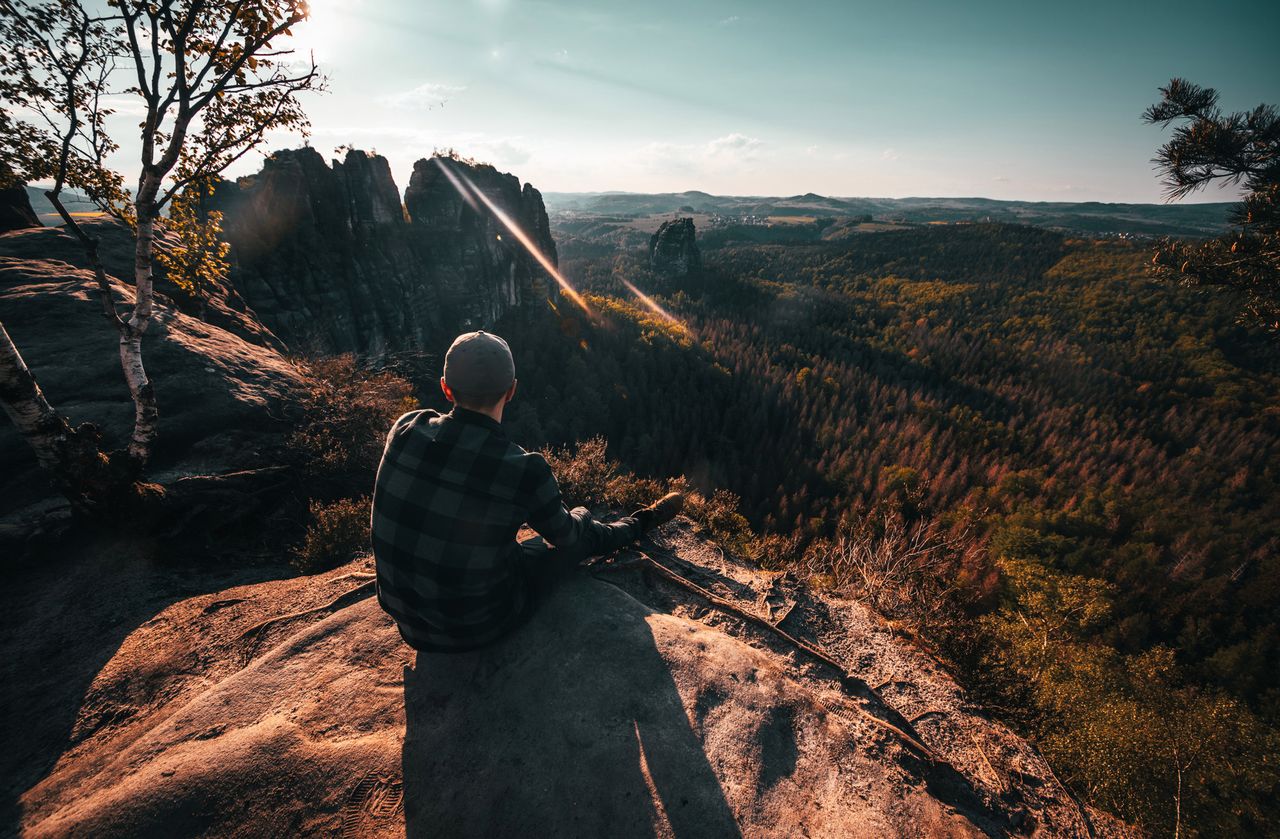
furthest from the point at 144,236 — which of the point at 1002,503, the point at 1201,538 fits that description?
the point at 1201,538

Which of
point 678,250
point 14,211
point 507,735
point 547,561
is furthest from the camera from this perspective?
point 678,250

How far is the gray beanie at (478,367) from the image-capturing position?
3135 millimetres

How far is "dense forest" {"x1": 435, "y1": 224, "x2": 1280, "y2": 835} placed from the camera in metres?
5.09

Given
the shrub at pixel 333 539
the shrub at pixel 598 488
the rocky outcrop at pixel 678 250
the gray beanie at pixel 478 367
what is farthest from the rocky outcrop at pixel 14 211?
the rocky outcrop at pixel 678 250

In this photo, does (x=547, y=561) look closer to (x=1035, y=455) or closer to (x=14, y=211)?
(x=14, y=211)

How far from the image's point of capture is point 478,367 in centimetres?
314

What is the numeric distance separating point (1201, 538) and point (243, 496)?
152ft

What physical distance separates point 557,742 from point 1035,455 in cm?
5802

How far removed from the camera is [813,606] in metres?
5.46

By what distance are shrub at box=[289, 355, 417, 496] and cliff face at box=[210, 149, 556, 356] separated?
3.87m

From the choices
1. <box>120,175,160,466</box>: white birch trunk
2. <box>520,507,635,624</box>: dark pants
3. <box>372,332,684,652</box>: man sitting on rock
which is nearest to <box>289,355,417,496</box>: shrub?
<box>120,175,160,466</box>: white birch trunk

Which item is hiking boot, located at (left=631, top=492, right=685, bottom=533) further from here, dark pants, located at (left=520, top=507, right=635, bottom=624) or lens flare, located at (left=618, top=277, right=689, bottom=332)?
lens flare, located at (left=618, top=277, right=689, bottom=332)

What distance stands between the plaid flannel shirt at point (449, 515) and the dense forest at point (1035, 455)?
15.9 feet

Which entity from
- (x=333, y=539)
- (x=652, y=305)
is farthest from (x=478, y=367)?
(x=652, y=305)
